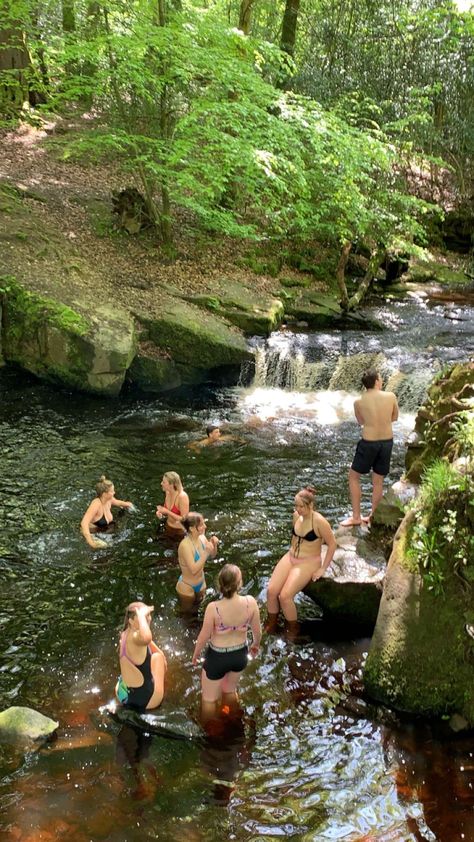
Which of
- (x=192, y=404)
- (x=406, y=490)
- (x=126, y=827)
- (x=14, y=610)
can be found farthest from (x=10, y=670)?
(x=192, y=404)

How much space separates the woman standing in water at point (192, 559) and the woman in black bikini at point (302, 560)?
746 millimetres

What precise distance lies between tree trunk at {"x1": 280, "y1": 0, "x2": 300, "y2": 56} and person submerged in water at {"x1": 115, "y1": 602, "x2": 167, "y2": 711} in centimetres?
2048

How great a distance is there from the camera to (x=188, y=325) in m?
12.7

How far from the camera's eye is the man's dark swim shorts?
6984 millimetres

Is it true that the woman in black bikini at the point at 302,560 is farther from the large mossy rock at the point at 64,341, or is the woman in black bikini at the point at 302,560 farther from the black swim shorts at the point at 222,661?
the large mossy rock at the point at 64,341

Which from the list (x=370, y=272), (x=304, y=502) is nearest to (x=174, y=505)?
(x=304, y=502)

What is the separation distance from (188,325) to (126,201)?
5.13 m

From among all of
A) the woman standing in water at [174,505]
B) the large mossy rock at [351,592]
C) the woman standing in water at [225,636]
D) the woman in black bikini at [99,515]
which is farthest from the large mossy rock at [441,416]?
the woman in black bikini at [99,515]

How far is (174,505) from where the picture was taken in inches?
298

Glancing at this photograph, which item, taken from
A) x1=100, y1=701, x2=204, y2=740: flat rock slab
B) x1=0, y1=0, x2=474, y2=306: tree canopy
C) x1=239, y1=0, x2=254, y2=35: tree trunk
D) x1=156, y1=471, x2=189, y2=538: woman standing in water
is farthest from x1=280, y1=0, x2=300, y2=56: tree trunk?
x1=100, y1=701, x2=204, y2=740: flat rock slab

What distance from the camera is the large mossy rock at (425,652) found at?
459cm

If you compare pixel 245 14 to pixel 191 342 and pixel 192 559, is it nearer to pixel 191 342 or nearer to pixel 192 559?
pixel 191 342

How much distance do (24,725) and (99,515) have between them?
328 cm

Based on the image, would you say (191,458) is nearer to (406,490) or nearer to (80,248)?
(406,490)
